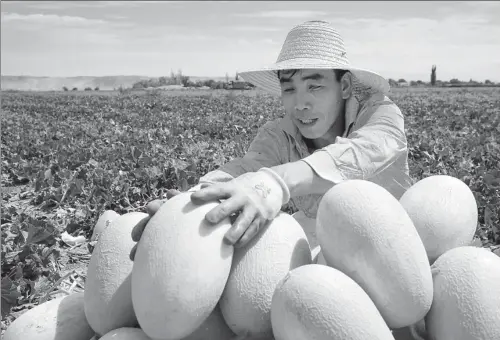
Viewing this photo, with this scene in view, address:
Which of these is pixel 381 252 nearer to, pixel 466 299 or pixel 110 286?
pixel 466 299

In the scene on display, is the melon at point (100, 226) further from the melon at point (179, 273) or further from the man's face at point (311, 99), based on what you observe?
the melon at point (179, 273)

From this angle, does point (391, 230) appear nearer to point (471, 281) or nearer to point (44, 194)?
point (471, 281)

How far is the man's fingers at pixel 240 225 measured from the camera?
167 cm

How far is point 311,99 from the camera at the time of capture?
2.63 metres

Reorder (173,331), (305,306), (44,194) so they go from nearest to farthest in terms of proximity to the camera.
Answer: (305,306) → (173,331) → (44,194)

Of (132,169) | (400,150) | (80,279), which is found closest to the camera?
(400,150)

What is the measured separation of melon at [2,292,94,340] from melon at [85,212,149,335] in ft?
0.43

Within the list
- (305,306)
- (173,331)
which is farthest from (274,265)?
(173,331)

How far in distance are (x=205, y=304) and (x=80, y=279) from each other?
1961mm

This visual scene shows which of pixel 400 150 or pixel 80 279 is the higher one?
pixel 400 150

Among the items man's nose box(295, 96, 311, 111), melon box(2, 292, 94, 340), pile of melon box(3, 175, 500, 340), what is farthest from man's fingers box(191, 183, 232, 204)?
man's nose box(295, 96, 311, 111)

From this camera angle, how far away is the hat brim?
258cm

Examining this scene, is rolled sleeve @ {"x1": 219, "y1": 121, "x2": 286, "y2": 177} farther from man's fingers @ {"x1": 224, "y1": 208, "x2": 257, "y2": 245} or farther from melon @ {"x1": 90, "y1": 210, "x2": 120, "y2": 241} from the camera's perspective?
melon @ {"x1": 90, "y1": 210, "x2": 120, "y2": 241}

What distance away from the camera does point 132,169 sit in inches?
241
